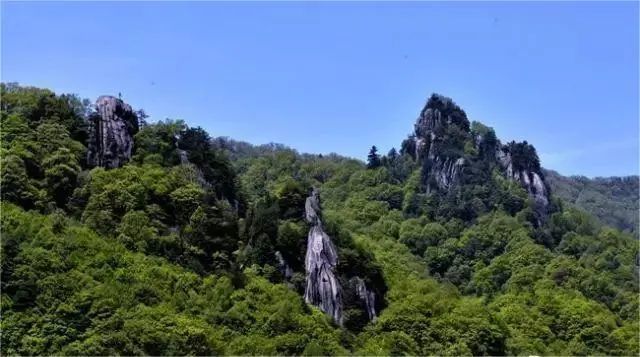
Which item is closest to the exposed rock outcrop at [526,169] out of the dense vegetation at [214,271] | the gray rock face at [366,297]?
the dense vegetation at [214,271]

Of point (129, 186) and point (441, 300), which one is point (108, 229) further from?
point (441, 300)

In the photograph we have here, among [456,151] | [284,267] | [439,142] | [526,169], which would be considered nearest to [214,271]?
[284,267]

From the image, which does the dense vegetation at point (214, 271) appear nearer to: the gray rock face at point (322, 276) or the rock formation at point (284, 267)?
the rock formation at point (284, 267)

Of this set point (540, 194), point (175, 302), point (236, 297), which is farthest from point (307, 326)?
point (540, 194)

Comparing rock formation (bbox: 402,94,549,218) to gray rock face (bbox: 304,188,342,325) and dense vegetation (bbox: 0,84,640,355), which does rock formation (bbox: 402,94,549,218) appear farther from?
gray rock face (bbox: 304,188,342,325)

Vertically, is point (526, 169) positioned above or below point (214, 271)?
above

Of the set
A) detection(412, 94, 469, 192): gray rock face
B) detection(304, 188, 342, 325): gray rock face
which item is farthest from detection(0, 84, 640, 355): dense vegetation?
detection(412, 94, 469, 192): gray rock face

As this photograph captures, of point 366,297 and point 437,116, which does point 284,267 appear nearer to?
point 366,297
